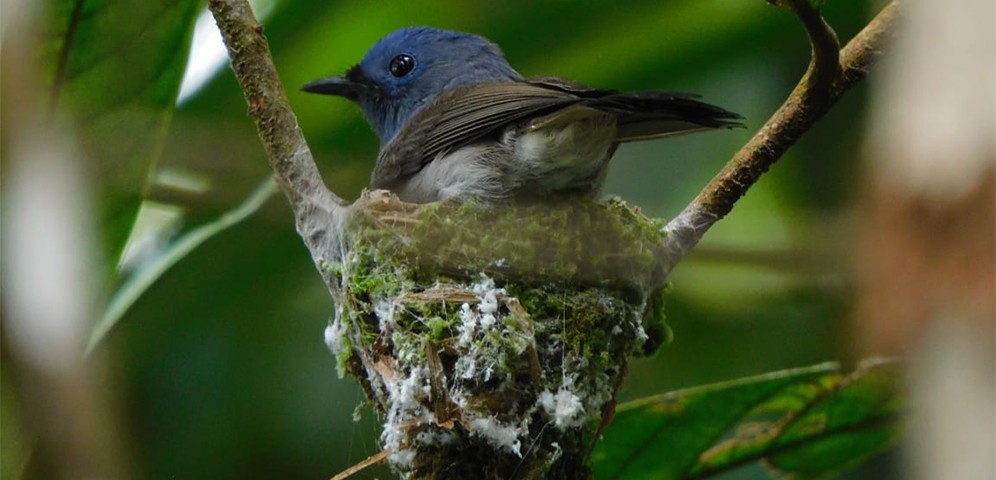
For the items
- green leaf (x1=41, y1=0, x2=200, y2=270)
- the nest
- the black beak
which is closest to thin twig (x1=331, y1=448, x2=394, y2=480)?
the nest

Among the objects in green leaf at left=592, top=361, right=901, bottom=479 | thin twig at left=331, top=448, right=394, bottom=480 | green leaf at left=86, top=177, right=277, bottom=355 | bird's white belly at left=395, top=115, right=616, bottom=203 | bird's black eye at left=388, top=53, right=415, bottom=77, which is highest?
bird's white belly at left=395, top=115, right=616, bottom=203

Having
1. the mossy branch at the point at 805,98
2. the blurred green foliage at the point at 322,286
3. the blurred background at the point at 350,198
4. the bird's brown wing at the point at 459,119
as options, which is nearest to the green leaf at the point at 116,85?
the blurred background at the point at 350,198

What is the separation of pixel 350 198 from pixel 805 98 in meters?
1.75

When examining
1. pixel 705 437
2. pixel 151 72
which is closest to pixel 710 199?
pixel 705 437

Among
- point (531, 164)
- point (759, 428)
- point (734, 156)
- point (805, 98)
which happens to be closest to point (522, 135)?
point (531, 164)

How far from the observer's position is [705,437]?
9.82 feet

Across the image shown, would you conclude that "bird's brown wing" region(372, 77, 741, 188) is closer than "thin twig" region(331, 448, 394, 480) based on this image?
No

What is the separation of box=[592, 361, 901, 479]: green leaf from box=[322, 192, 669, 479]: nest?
0.25m

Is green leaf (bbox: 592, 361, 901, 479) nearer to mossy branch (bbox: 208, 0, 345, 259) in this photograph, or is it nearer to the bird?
the bird

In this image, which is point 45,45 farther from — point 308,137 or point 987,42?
point 987,42

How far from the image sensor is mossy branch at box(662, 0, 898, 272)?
2107mm

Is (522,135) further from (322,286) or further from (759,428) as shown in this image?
(322,286)

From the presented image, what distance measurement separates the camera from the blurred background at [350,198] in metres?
3.21

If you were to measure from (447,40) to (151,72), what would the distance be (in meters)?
1.36
